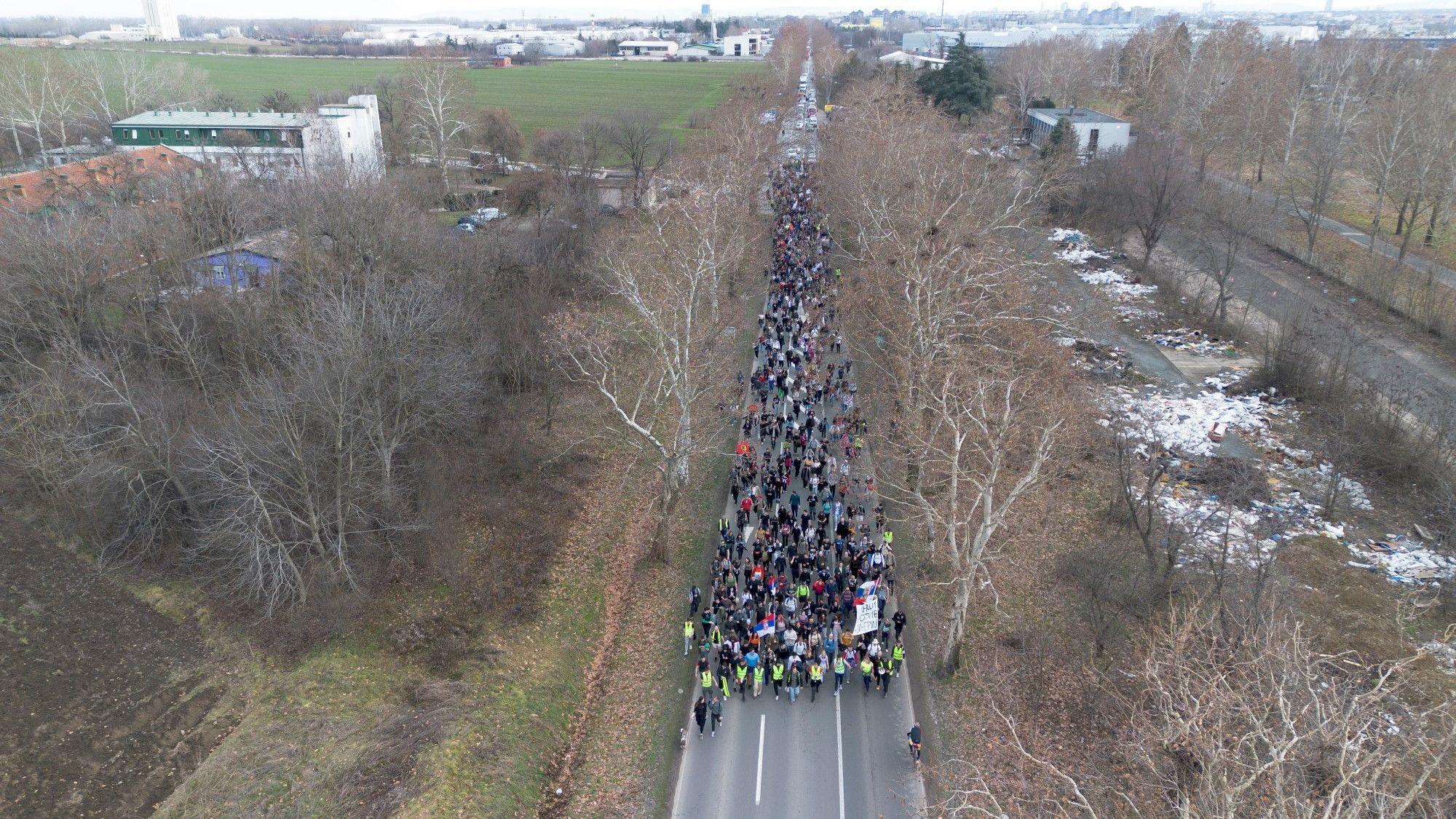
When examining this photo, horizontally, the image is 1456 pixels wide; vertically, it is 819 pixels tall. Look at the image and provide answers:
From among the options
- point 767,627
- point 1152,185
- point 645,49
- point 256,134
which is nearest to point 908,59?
point 1152,185

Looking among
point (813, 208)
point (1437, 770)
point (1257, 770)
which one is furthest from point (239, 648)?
point (813, 208)

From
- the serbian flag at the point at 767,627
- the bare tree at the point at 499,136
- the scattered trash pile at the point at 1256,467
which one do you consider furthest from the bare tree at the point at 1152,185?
the bare tree at the point at 499,136

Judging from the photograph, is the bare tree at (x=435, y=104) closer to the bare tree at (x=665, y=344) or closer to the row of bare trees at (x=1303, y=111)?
the bare tree at (x=665, y=344)

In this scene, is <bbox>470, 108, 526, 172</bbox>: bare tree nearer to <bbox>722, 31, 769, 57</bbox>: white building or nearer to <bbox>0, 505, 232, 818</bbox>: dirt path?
<bbox>0, 505, 232, 818</bbox>: dirt path

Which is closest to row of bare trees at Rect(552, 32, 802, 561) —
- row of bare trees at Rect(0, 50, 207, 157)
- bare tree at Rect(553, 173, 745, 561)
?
bare tree at Rect(553, 173, 745, 561)

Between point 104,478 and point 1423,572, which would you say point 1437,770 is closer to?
point 1423,572
